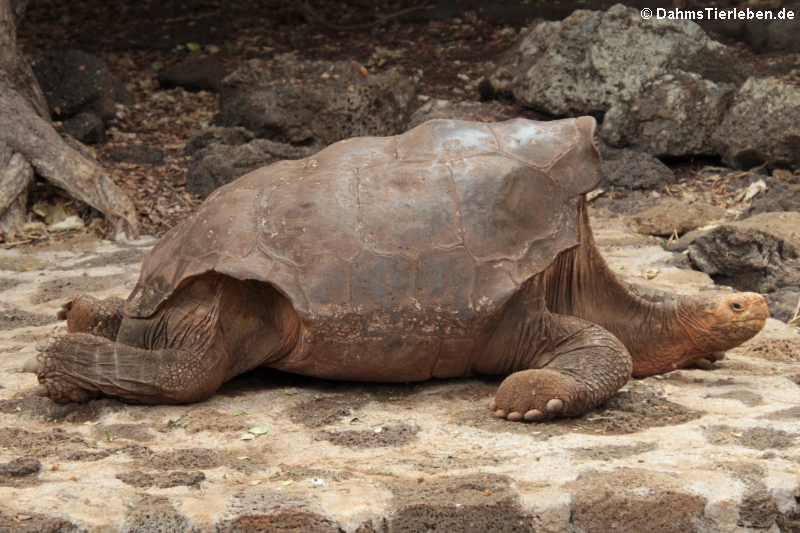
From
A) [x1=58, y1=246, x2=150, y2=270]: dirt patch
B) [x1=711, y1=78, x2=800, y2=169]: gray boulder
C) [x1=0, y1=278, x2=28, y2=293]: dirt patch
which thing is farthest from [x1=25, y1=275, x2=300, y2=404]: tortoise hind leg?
[x1=711, y1=78, x2=800, y2=169]: gray boulder

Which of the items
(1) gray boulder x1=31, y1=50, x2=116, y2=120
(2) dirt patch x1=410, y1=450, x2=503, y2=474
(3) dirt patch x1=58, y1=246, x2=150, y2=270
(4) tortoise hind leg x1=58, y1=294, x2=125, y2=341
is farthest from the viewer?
(1) gray boulder x1=31, y1=50, x2=116, y2=120

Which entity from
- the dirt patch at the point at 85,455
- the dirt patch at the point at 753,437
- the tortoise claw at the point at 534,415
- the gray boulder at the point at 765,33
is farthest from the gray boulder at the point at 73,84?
the dirt patch at the point at 753,437

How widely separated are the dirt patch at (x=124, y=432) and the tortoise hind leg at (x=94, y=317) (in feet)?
2.01

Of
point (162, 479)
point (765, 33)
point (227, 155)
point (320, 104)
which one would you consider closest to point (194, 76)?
point (320, 104)

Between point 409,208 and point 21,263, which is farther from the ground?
point 409,208

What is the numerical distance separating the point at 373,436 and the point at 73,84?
5538 mm

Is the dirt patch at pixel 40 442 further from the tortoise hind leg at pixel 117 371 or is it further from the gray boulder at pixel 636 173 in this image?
the gray boulder at pixel 636 173

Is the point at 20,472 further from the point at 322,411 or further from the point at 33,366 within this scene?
→ the point at 322,411

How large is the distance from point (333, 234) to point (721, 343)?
157 centimetres

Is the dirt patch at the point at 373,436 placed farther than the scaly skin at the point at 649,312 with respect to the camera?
No

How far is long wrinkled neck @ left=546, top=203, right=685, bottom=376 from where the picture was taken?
11.9 ft

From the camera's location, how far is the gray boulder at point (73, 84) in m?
7.42

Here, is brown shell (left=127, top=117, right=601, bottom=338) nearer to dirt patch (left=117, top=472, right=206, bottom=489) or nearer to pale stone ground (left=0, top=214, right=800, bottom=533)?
pale stone ground (left=0, top=214, right=800, bottom=533)

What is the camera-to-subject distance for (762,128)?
648 centimetres
